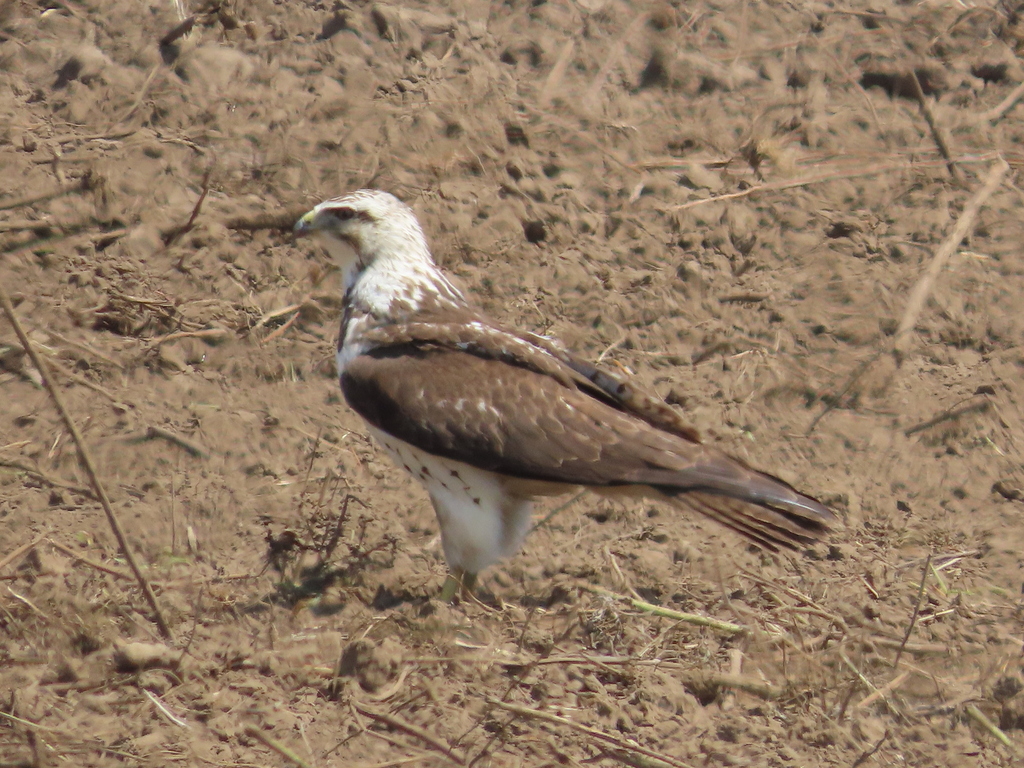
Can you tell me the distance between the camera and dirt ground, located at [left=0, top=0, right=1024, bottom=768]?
4715mm

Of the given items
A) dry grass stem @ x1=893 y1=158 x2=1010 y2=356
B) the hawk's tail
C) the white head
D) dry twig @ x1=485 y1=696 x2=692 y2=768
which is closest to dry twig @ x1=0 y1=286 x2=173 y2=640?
dry twig @ x1=485 y1=696 x2=692 y2=768

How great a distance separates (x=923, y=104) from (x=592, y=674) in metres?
4.41

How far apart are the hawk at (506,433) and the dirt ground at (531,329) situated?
0.51 meters

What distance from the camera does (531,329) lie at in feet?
21.8

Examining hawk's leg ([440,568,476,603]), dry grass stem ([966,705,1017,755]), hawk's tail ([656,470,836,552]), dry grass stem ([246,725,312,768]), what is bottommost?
dry grass stem ([966,705,1017,755])

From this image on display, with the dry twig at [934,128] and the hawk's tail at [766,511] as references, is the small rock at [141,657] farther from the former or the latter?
the dry twig at [934,128]

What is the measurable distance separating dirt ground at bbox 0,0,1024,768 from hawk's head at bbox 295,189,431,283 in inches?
31.2

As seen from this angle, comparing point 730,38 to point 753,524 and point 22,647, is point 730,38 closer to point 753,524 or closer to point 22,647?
point 753,524

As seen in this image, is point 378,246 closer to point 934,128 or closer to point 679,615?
point 679,615

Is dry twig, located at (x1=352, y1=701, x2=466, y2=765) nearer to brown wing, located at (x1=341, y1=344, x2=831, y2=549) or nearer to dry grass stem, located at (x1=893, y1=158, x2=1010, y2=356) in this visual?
brown wing, located at (x1=341, y1=344, x2=831, y2=549)

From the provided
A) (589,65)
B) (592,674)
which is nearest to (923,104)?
(589,65)

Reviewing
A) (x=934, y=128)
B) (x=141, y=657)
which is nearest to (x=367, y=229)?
(x=141, y=657)

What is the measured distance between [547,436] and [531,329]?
175 centimetres

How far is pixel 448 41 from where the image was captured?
7703 millimetres
